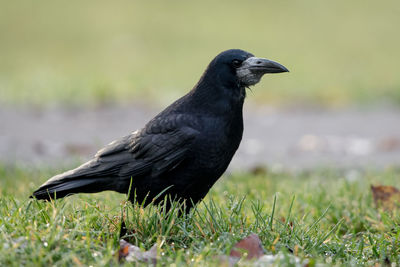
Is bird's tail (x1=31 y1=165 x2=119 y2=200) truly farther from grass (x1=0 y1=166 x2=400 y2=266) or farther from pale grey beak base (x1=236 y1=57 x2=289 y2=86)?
pale grey beak base (x1=236 y1=57 x2=289 y2=86)

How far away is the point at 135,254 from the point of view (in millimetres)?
3438

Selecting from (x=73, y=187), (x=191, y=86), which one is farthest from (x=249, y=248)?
(x=191, y=86)

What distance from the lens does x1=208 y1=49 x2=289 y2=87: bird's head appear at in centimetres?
448

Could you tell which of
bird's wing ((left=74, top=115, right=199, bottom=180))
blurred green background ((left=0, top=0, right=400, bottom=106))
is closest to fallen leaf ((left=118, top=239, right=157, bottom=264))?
bird's wing ((left=74, top=115, right=199, bottom=180))

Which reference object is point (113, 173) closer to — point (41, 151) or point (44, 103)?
point (41, 151)

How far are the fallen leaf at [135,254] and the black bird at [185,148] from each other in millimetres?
737

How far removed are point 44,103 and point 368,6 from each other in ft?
47.8

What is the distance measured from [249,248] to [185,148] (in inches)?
39.4

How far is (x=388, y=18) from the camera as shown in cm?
2020

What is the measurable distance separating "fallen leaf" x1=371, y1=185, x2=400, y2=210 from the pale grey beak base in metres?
1.37

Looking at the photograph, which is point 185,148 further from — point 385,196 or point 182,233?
point 385,196

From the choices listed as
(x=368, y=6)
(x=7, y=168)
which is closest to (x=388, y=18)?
(x=368, y=6)

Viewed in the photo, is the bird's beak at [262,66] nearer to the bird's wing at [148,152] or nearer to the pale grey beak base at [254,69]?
the pale grey beak base at [254,69]

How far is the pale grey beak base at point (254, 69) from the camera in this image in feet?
14.6
